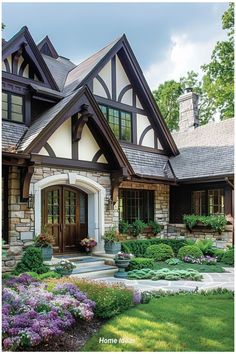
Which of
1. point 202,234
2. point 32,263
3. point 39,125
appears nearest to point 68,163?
point 39,125

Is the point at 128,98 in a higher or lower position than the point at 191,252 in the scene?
higher

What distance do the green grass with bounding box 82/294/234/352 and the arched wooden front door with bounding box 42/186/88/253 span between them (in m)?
4.44

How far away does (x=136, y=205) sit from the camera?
12.0 meters

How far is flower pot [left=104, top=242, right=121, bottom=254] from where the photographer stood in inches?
366

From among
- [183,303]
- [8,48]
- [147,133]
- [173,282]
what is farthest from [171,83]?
[183,303]

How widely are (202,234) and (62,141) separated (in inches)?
237

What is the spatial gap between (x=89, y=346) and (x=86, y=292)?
131 cm

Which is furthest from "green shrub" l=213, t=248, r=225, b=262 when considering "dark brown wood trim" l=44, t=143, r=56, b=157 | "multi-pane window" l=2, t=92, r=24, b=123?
"multi-pane window" l=2, t=92, r=24, b=123

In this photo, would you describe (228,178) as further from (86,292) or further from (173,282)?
(86,292)

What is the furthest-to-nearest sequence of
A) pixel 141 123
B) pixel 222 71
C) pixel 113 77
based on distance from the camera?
pixel 222 71, pixel 141 123, pixel 113 77

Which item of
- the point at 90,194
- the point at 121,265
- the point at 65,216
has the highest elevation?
the point at 90,194

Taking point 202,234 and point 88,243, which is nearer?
point 88,243

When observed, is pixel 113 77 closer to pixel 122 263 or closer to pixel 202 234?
pixel 202 234

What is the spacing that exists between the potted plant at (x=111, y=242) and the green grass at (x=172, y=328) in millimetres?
3703
